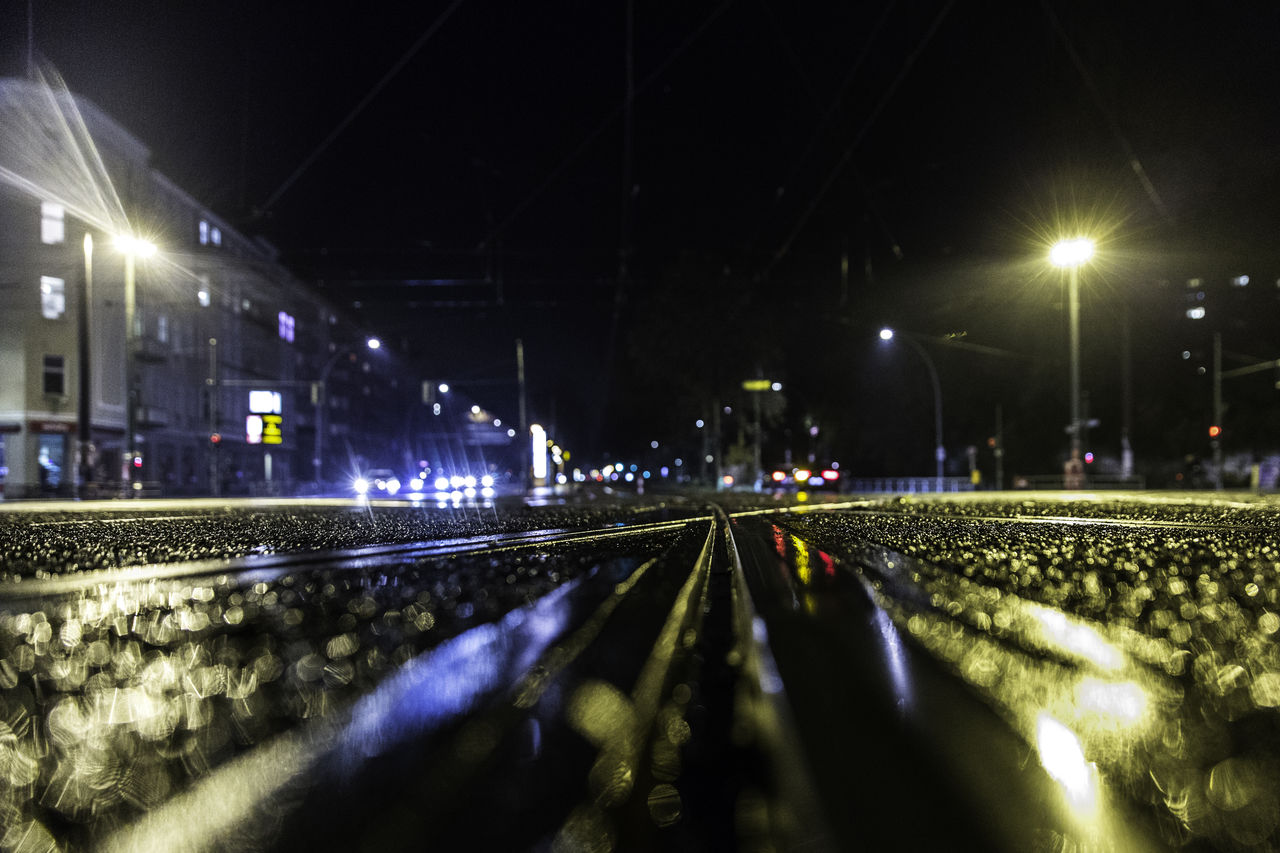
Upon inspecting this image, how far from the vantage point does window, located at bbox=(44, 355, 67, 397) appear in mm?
41844

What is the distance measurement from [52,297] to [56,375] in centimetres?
354

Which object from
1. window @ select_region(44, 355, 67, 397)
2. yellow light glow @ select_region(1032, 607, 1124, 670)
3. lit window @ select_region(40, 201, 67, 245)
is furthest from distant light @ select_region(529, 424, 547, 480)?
yellow light glow @ select_region(1032, 607, 1124, 670)

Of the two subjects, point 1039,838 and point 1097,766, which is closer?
point 1039,838

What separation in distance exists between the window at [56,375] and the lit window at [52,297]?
192 cm

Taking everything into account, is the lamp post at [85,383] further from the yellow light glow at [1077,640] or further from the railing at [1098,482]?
the railing at [1098,482]

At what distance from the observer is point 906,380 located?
68.1m

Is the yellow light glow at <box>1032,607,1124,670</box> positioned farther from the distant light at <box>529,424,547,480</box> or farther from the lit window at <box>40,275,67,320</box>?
the distant light at <box>529,424,547,480</box>

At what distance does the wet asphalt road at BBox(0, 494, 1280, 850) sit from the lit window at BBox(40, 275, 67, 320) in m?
39.4

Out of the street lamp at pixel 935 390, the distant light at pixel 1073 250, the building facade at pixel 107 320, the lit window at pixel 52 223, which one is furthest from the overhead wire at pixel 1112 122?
the lit window at pixel 52 223

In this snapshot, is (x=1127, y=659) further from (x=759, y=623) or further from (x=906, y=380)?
(x=906, y=380)

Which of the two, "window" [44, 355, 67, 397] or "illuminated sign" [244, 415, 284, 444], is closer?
"illuminated sign" [244, 415, 284, 444]

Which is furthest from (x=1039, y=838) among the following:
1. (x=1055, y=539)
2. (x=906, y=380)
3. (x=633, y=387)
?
(x=633, y=387)

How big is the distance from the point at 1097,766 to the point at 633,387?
3077 inches

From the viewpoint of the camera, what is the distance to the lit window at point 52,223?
42062 mm
